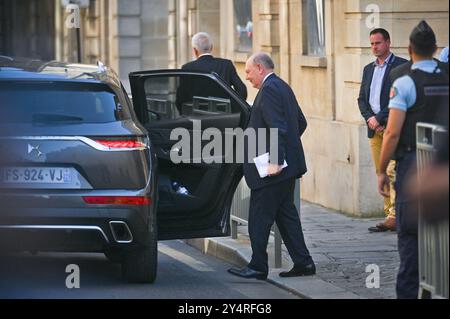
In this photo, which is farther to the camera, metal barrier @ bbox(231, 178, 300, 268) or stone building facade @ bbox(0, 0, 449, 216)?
stone building facade @ bbox(0, 0, 449, 216)

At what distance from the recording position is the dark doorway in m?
50.6

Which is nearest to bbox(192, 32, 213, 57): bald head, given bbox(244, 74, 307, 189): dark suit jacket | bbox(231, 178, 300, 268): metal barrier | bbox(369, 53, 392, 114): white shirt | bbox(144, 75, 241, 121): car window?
bbox(144, 75, 241, 121): car window

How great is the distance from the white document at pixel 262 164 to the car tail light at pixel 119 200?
97 cm

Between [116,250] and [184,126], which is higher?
[184,126]

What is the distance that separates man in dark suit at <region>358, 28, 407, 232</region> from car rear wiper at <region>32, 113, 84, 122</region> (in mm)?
4008

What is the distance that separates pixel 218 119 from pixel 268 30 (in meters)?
7.57

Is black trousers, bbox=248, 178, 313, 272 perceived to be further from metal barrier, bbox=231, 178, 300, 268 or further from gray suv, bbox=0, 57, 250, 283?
gray suv, bbox=0, 57, 250, 283

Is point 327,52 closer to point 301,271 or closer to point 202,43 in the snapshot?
point 202,43

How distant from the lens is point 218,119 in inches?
464

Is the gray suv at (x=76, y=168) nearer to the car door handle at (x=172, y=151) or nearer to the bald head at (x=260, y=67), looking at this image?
the car door handle at (x=172, y=151)

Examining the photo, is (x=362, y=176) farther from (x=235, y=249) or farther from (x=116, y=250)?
(x=116, y=250)

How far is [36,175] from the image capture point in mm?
9992
